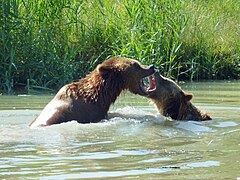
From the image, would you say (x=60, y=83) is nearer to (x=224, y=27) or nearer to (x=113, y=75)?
(x=113, y=75)

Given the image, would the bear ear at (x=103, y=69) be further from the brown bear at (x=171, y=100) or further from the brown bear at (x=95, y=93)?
the brown bear at (x=171, y=100)

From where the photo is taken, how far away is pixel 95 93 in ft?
28.2

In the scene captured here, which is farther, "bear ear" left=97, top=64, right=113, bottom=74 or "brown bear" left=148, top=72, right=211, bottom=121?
"brown bear" left=148, top=72, right=211, bottom=121

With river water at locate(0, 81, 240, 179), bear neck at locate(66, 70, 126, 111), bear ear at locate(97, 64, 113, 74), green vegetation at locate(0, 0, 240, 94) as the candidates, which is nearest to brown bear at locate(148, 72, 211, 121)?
river water at locate(0, 81, 240, 179)

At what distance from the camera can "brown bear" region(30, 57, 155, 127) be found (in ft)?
26.8

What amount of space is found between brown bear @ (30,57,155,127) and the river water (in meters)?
0.21

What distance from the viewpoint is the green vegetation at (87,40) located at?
12461 mm

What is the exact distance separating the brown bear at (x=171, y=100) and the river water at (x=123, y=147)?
0.63ft

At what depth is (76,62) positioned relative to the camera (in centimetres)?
1291

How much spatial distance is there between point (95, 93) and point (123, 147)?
2.21 metres

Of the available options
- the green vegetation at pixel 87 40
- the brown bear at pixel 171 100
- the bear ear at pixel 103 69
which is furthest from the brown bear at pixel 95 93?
the green vegetation at pixel 87 40

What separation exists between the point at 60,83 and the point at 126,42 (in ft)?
5.25

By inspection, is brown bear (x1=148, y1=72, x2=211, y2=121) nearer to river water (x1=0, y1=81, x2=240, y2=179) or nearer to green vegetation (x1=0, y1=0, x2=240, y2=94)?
river water (x1=0, y1=81, x2=240, y2=179)

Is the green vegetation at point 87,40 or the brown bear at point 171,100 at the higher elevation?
the green vegetation at point 87,40
